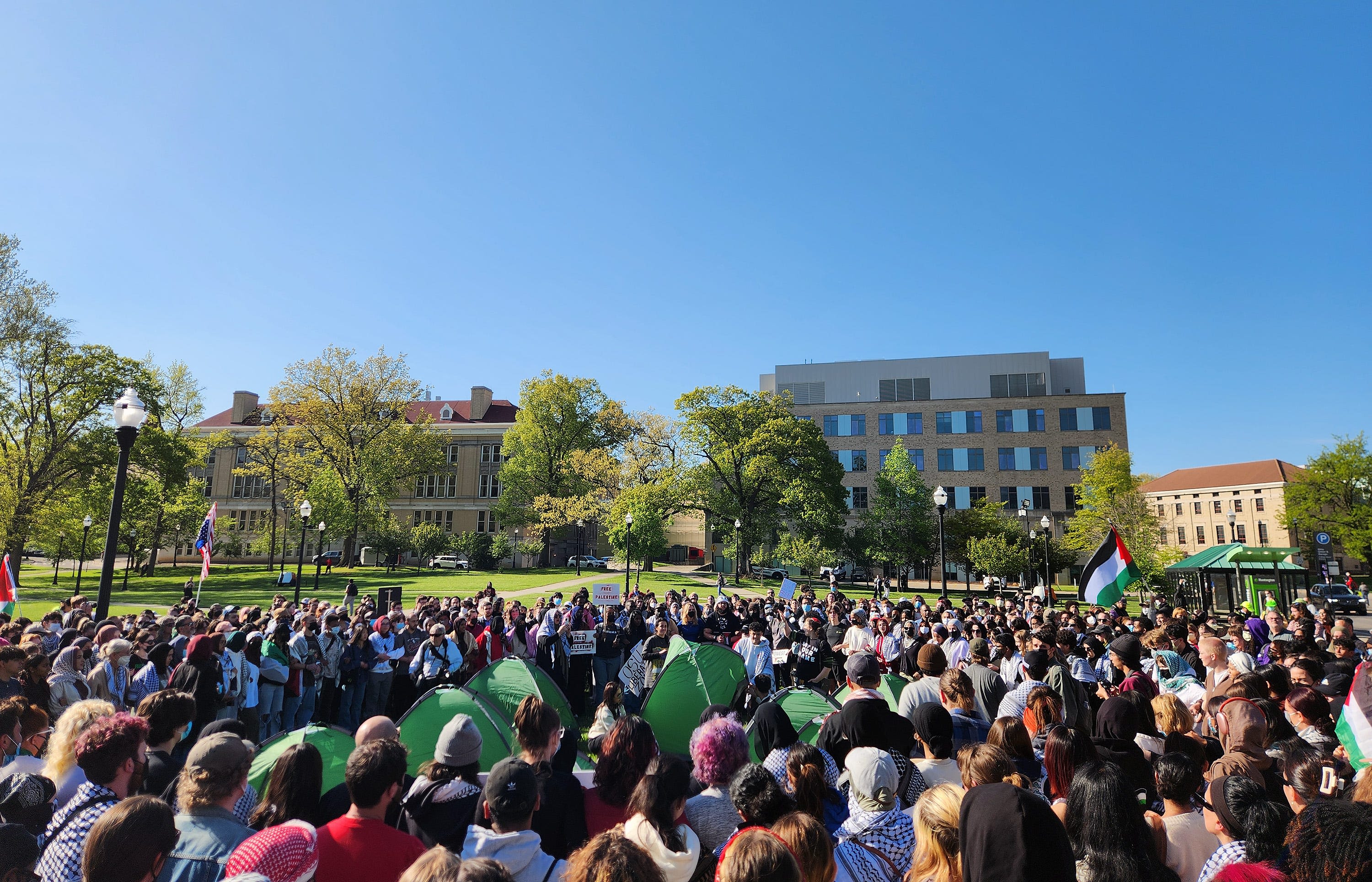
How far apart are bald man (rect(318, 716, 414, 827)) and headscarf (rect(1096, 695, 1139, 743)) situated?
5110 millimetres

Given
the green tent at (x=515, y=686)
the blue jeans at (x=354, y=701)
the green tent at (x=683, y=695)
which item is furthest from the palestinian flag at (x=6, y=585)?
the green tent at (x=683, y=695)

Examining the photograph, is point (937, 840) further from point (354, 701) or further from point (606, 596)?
point (606, 596)

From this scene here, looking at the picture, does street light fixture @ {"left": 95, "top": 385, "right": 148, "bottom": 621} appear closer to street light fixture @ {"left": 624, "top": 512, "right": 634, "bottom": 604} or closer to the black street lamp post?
street light fixture @ {"left": 624, "top": 512, "right": 634, "bottom": 604}

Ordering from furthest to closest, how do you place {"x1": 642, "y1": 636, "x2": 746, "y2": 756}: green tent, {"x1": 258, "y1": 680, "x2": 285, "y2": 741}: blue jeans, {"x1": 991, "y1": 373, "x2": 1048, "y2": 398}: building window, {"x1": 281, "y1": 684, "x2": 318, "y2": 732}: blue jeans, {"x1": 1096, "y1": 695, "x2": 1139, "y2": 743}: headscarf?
{"x1": 991, "y1": 373, "x2": 1048, "y2": 398}: building window, {"x1": 281, "y1": 684, "x2": 318, "y2": 732}: blue jeans, {"x1": 258, "y1": 680, "x2": 285, "y2": 741}: blue jeans, {"x1": 642, "y1": 636, "x2": 746, "y2": 756}: green tent, {"x1": 1096, "y1": 695, "x2": 1139, "y2": 743}: headscarf

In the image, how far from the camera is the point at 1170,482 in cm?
10062

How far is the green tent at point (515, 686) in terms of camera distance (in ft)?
30.1

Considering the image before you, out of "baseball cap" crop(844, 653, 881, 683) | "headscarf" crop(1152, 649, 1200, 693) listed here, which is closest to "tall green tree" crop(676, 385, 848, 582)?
"headscarf" crop(1152, 649, 1200, 693)

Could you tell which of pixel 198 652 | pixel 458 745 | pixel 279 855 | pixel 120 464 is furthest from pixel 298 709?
pixel 279 855

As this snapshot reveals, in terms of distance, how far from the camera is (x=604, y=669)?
1380 cm

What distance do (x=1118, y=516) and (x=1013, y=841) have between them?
5016 cm

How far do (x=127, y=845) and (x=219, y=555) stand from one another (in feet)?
253

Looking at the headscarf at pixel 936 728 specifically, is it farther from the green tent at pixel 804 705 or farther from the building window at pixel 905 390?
the building window at pixel 905 390

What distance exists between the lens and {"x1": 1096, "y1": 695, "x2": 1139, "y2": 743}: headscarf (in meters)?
5.53

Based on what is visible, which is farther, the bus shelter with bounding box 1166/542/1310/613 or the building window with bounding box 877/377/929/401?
the building window with bounding box 877/377/929/401
